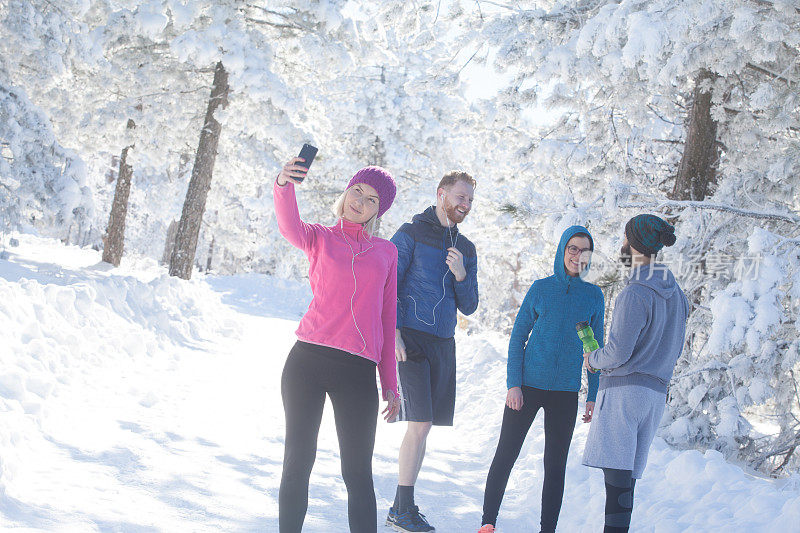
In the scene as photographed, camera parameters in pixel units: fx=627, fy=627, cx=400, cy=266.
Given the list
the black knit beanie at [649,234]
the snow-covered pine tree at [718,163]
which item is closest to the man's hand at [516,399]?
the black knit beanie at [649,234]

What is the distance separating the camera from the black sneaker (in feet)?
13.4

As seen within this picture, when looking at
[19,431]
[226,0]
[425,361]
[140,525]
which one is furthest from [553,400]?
[226,0]

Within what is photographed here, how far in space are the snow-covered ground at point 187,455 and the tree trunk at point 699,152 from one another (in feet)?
9.47

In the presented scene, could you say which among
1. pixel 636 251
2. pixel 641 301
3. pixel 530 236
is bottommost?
pixel 641 301

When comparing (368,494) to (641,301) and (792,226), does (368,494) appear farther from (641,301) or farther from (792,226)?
(792,226)

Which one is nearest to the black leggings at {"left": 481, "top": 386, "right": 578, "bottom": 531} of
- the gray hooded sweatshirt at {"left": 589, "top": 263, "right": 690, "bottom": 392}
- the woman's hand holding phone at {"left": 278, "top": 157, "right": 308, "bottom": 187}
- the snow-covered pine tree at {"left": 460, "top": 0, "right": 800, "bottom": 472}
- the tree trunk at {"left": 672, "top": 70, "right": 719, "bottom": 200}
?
the gray hooded sweatshirt at {"left": 589, "top": 263, "right": 690, "bottom": 392}

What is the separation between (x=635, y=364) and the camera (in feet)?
11.1

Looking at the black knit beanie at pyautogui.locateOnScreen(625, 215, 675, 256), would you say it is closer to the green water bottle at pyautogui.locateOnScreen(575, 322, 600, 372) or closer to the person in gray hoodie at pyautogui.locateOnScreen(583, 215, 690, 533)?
the person in gray hoodie at pyautogui.locateOnScreen(583, 215, 690, 533)

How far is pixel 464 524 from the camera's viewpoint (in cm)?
454

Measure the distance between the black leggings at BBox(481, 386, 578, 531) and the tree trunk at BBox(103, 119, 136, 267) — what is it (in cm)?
1471

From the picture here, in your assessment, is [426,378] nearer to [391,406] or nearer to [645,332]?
[391,406]

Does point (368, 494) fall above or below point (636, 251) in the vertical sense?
below

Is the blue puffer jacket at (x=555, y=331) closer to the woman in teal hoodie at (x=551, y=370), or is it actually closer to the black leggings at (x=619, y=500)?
the woman in teal hoodie at (x=551, y=370)

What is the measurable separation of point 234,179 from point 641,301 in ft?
55.7
